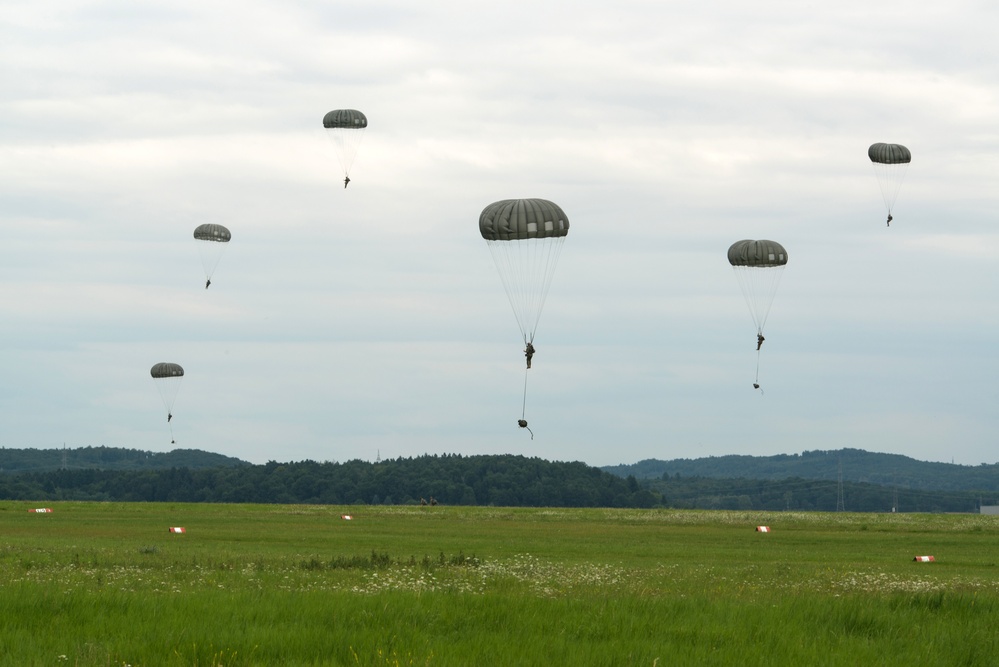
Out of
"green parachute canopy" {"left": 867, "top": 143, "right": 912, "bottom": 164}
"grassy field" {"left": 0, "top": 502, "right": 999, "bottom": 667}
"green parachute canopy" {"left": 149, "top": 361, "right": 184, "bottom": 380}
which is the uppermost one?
"green parachute canopy" {"left": 867, "top": 143, "right": 912, "bottom": 164}

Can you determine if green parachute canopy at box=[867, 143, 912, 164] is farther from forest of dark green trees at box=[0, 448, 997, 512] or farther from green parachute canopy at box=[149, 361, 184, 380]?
forest of dark green trees at box=[0, 448, 997, 512]

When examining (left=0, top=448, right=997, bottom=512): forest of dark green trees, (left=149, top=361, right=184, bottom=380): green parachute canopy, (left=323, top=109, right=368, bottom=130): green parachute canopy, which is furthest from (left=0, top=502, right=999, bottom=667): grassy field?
(left=0, top=448, right=997, bottom=512): forest of dark green trees

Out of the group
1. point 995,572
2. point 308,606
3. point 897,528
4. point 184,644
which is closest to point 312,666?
point 184,644

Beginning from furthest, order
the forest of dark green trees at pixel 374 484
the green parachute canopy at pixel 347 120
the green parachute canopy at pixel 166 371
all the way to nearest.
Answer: the forest of dark green trees at pixel 374 484, the green parachute canopy at pixel 166 371, the green parachute canopy at pixel 347 120

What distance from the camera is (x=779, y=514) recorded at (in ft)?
267

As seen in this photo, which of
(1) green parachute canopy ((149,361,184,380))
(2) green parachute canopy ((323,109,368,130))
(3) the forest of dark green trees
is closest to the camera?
(2) green parachute canopy ((323,109,368,130))

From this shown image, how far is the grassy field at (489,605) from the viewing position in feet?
55.2

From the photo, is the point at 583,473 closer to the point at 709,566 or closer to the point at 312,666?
the point at 709,566

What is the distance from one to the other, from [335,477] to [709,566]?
5921 inches

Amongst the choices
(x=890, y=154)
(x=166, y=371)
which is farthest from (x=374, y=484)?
(x=890, y=154)

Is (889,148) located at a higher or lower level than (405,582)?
higher

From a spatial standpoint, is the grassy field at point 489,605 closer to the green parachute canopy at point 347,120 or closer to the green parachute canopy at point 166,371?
the green parachute canopy at point 347,120

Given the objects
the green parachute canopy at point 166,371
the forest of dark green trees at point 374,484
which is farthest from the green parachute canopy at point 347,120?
the forest of dark green trees at point 374,484

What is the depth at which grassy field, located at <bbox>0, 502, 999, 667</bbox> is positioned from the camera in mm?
16828
